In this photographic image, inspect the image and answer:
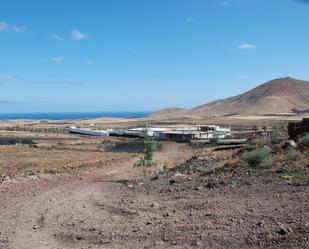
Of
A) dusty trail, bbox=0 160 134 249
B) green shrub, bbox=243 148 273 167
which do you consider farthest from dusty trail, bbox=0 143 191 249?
green shrub, bbox=243 148 273 167

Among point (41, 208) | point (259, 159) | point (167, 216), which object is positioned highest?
point (259, 159)

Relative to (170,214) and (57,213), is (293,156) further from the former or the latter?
(57,213)

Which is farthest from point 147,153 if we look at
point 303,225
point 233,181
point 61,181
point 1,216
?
point 303,225

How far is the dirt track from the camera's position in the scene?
804cm

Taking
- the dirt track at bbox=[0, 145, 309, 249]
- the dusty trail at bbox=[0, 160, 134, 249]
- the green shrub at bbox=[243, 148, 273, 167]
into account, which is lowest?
the dusty trail at bbox=[0, 160, 134, 249]

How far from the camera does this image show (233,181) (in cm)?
1294

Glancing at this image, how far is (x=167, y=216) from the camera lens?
32.2ft

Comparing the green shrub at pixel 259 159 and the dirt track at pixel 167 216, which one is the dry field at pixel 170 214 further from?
the green shrub at pixel 259 159

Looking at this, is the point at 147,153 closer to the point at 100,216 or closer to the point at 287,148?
the point at 287,148

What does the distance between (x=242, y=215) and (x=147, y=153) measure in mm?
13687

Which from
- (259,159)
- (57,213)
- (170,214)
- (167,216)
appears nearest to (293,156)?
(259,159)

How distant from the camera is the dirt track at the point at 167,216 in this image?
26.4ft

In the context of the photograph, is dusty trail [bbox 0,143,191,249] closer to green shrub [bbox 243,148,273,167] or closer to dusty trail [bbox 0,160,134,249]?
dusty trail [bbox 0,160,134,249]

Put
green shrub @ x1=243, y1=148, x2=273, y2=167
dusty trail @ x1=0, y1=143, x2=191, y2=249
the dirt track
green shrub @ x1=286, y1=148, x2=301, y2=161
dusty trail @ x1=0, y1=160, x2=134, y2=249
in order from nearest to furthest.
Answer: the dirt track < dusty trail @ x1=0, y1=143, x2=191, y2=249 < dusty trail @ x1=0, y1=160, x2=134, y2=249 < green shrub @ x1=243, y1=148, x2=273, y2=167 < green shrub @ x1=286, y1=148, x2=301, y2=161
